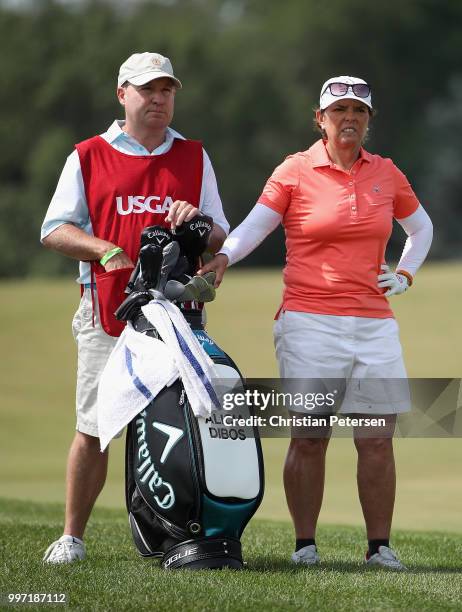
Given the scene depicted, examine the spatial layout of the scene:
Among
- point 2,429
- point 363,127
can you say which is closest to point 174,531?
point 363,127

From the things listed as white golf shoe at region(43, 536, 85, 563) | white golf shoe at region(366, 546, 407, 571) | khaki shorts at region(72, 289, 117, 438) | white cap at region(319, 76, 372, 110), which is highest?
white cap at region(319, 76, 372, 110)

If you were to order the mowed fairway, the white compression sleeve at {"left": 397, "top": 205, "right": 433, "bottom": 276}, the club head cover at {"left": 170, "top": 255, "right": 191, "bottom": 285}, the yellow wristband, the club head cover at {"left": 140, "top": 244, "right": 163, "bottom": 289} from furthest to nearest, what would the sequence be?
the mowed fairway, the white compression sleeve at {"left": 397, "top": 205, "right": 433, "bottom": 276}, the yellow wristband, the club head cover at {"left": 170, "top": 255, "right": 191, "bottom": 285}, the club head cover at {"left": 140, "top": 244, "right": 163, "bottom": 289}

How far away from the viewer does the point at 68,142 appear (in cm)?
5094

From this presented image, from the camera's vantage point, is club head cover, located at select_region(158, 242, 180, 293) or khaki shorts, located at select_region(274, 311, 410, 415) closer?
club head cover, located at select_region(158, 242, 180, 293)

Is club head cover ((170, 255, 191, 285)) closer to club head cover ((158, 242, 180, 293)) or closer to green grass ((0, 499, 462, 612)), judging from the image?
club head cover ((158, 242, 180, 293))

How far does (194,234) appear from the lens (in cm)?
482

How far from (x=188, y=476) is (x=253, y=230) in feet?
3.83

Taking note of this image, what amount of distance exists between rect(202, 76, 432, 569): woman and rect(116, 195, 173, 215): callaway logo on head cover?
0.32 m

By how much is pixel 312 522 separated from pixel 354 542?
2.89 ft

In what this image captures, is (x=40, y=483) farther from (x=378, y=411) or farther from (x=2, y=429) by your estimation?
(x=378, y=411)

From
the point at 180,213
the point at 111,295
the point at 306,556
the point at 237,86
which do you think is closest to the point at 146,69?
the point at 180,213

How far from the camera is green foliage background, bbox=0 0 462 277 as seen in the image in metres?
51.3

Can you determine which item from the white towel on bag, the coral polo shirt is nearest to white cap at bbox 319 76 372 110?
the coral polo shirt

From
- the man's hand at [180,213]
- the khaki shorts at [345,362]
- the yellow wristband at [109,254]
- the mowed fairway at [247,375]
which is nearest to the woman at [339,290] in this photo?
the khaki shorts at [345,362]
